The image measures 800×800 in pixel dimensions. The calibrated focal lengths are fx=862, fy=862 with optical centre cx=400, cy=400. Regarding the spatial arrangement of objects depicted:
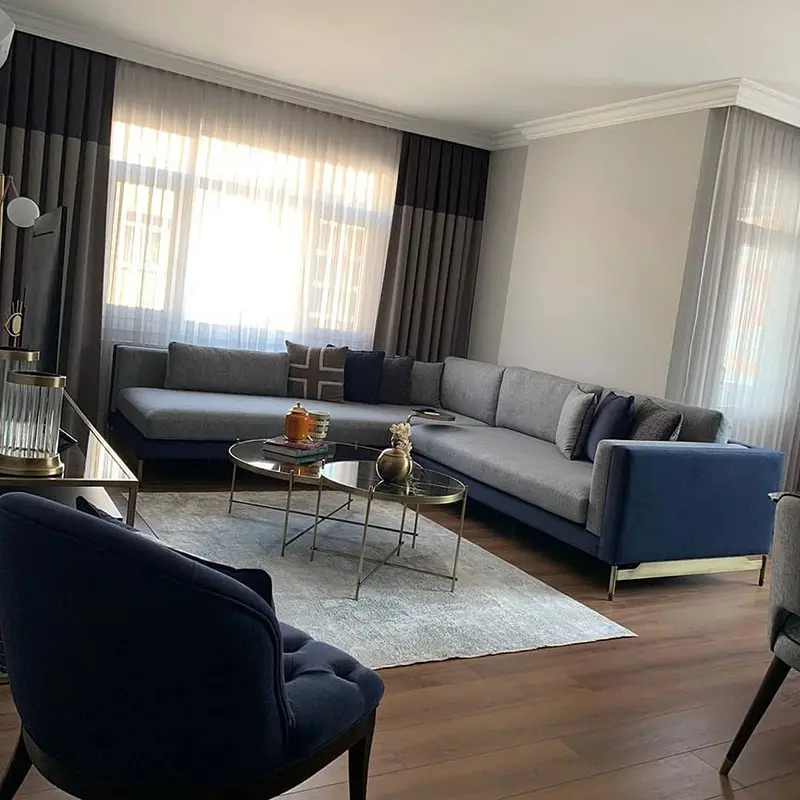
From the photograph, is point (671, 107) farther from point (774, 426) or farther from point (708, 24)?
point (774, 426)

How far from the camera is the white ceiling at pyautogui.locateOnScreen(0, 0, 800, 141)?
3.74m

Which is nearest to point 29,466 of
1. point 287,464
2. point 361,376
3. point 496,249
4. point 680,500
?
point 287,464

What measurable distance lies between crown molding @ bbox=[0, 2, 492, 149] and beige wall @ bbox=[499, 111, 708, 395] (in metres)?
0.72

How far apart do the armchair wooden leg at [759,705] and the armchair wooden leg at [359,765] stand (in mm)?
1146

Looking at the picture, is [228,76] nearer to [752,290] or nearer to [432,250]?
[432,250]

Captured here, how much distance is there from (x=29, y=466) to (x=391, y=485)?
1548 mm

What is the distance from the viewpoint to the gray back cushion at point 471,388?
5.67 metres

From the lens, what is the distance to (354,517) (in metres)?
4.48

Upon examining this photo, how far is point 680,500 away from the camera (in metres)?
3.81

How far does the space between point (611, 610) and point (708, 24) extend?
99.9 inches

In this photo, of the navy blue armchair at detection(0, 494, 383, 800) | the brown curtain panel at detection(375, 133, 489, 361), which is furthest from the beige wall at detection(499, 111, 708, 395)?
the navy blue armchair at detection(0, 494, 383, 800)

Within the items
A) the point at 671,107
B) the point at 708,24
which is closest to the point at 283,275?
the point at 671,107

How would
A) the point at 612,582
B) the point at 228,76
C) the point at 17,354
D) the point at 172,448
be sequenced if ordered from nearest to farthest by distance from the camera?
the point at 17,354 → the point at 612,582 → the point at 172,448 → the point at 228,76

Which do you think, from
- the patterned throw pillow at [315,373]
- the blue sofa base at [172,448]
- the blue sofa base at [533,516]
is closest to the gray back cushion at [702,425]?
the blue sofa base at [533,516]
